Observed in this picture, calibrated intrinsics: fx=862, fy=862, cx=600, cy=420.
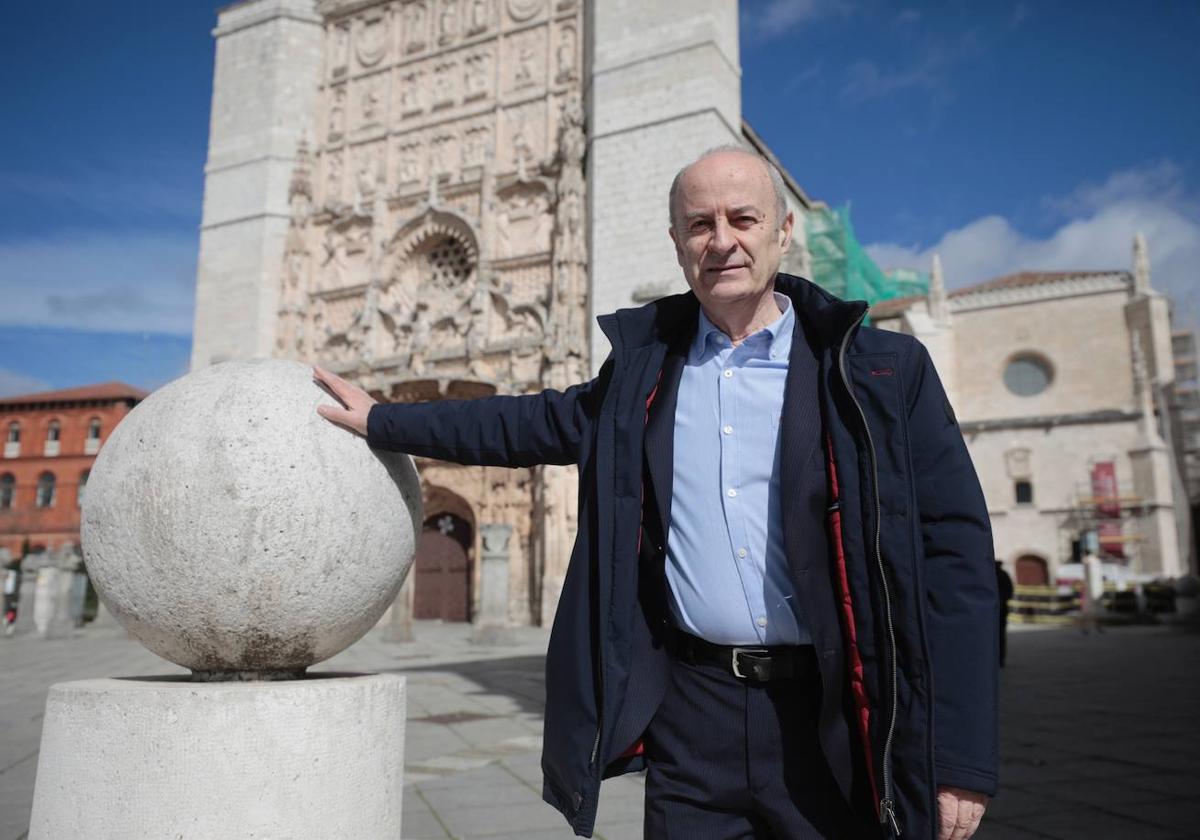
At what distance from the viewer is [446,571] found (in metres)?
19.6

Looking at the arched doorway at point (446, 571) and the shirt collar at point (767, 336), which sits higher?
the shirt collar at point (767, 336)

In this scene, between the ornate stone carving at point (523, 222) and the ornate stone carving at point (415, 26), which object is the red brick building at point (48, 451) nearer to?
the ornate stone carving at point (415, 26)

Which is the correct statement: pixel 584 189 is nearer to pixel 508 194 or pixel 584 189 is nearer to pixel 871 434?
pixel 508 194

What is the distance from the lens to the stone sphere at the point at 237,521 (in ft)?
7.26

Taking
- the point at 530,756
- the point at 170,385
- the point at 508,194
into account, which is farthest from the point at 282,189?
the point at 170,385

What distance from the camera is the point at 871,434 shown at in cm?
155

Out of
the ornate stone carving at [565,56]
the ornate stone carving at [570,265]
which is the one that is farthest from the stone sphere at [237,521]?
the ornate stone carving at [565,56]

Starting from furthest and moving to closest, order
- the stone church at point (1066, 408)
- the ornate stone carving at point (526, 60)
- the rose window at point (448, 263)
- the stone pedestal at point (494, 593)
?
the stone church at point (1066, 408), the rose window at point (448, 263), the ornate stone carving at point (526, 60), the stone pedestal at point (494, 593)

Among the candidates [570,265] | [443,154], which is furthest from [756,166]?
[443,154]

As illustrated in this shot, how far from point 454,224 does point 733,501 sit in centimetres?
1929

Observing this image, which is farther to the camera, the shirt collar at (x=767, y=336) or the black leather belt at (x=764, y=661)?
the shirt collar at (x=767, y=336)

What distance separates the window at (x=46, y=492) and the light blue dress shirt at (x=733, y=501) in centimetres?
4396

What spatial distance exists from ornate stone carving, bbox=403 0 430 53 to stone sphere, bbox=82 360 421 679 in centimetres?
2164

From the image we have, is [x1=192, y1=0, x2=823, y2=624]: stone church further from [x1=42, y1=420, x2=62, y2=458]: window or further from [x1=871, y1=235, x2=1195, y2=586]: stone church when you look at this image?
[x1=42, y1=420, x2=62, y2=458]: window
